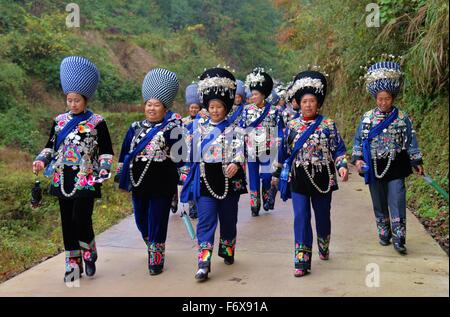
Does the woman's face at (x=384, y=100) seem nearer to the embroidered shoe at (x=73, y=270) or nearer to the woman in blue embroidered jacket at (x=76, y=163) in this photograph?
the woman in blue embroidered jacket at (x=76, y=163)

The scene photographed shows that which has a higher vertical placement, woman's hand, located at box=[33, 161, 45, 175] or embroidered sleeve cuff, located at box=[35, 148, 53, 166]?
embroidered sleeve cuff, located at box=[35, 148, 53, 166]

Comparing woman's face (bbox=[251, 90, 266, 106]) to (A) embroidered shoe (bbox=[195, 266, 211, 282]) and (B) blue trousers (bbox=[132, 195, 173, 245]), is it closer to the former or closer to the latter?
(B) blue trousers (bbox=[132, 195, 173, 245])

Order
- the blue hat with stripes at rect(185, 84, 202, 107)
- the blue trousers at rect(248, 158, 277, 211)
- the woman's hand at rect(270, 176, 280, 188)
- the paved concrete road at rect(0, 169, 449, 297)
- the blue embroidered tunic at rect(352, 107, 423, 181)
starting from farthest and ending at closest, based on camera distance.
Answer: the blue hat with stripes at rect(185, 84, 202, 107), the blue trousers at rect(248, 158, 277, 211), the woman's hand at rect(270, 176, 280, 188), the blue embroidered tunic at rect(352, 107, 423, 181), the paved concrete road at rect(0, 169, 449, 297)

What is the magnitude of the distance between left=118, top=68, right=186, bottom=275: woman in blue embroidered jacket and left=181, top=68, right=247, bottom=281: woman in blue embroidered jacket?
188 millimetres

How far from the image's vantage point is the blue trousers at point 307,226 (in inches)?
198

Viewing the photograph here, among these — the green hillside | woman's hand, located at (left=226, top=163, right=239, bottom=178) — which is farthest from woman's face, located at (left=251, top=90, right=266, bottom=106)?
woman's hand, located at (left=226, top=163, right=239, bottom=178)

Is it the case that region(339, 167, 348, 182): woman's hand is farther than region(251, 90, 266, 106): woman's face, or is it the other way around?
region(251, 90, 266, 106): woman's face

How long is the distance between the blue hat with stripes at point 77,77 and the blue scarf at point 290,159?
193 centimetres

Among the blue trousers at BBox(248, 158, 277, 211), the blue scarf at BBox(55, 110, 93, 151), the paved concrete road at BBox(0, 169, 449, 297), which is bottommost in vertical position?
the paved concrete road at BBox(0, 169, 449, 297)

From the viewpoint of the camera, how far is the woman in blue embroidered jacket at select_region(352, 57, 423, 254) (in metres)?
5.59

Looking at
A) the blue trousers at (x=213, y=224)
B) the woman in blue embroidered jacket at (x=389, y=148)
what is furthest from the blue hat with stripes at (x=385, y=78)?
the blue trousers at (x=213, y=224)

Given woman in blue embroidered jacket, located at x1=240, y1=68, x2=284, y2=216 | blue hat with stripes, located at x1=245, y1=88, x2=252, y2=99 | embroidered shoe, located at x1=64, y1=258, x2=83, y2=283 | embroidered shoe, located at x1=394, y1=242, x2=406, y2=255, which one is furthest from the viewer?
blue hat with stripes, located at x1=245, y1=88, x2=252, y2=99

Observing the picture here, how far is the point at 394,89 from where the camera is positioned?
5.69m

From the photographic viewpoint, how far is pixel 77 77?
16.4 ft
